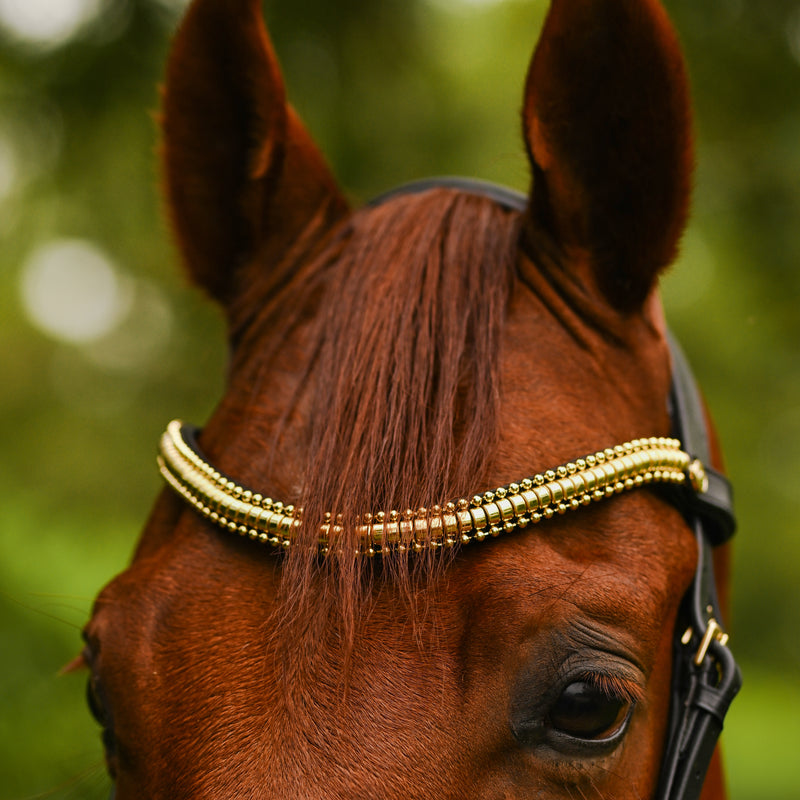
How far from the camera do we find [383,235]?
1.70 m

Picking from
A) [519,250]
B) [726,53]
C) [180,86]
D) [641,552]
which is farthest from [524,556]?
[726,53]

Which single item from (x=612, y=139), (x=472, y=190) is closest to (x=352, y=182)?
(x=472, y=190)

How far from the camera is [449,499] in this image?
1.30 m

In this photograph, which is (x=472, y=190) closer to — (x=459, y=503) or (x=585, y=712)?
(x=459, y=503)

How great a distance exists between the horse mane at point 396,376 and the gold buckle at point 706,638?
1.75 feet

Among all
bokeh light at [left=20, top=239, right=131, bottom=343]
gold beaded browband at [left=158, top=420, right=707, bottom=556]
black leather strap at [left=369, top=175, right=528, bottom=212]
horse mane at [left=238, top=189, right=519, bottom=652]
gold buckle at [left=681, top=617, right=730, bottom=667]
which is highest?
black leather strap at [left=369, top=175, right=528, bottom=212]

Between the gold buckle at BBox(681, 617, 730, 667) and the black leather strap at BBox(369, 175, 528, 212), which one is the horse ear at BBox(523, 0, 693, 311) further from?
the gold buckle at BBox(681, 617, 730, 667)

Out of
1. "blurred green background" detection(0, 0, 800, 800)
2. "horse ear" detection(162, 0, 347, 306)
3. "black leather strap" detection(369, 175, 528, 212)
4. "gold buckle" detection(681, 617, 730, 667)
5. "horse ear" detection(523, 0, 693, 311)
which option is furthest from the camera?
"blurred green background" detection(0, 0, 800, 800)

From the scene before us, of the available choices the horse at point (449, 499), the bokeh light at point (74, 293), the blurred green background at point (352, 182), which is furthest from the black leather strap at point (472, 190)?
the bokeh light at point (74, 293)

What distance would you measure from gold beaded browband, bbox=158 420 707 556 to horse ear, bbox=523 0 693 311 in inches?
13.1

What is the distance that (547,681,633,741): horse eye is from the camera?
1.24 m

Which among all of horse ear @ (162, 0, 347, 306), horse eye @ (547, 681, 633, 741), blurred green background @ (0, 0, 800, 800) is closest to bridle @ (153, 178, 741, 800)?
horse eye @ (547, 681, 633, 741)

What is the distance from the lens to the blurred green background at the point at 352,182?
5820mm

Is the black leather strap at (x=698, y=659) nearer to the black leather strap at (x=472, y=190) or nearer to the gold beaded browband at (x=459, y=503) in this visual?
the gold beaded browband at (x=459, y=503)
